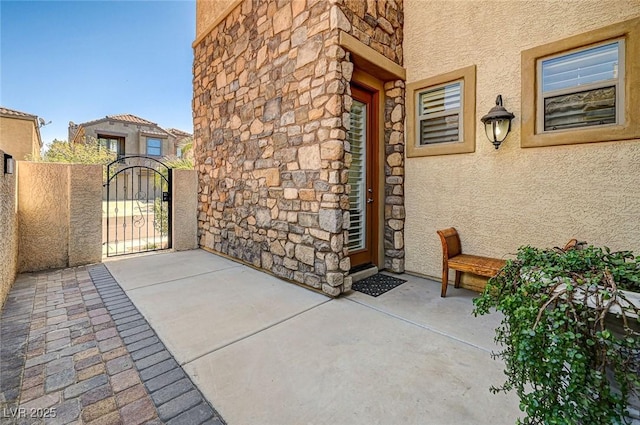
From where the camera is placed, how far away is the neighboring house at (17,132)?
9.95 meters

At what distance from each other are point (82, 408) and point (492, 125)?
4.33 metres

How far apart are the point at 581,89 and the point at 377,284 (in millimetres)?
3074

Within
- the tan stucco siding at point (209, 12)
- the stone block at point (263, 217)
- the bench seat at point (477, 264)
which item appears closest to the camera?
the bench seat at point (477, 264)

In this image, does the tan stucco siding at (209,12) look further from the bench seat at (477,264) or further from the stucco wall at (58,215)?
the bench seat at (477,264)

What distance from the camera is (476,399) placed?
1650mm

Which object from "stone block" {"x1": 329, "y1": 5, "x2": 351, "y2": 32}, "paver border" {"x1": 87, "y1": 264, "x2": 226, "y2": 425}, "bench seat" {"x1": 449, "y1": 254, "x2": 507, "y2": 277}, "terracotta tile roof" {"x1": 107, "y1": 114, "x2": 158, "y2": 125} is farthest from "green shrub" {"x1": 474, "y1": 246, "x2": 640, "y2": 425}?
"terracotta tile roof" {"x1": 107, "y1": 114, "x2": 158, "y2": 125}

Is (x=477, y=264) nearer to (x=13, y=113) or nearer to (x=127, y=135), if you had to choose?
(x=13, y=113)

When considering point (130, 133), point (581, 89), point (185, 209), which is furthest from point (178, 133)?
point (581, 89)

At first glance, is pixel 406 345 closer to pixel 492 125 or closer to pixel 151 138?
pixel 492 125

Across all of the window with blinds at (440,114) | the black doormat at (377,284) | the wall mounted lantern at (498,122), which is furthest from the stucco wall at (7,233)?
the wall mounted lantern at (498,122)

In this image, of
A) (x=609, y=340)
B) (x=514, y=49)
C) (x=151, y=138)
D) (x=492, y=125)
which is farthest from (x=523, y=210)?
(x=151, y=138)

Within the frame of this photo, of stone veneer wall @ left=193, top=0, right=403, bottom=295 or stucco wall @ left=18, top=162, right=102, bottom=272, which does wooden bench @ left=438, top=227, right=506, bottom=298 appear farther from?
stucco wall @ left=18, top=162, right=102, bottom=272

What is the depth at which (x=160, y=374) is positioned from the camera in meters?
1.84

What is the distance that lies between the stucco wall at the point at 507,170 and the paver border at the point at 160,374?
10.7 feet
